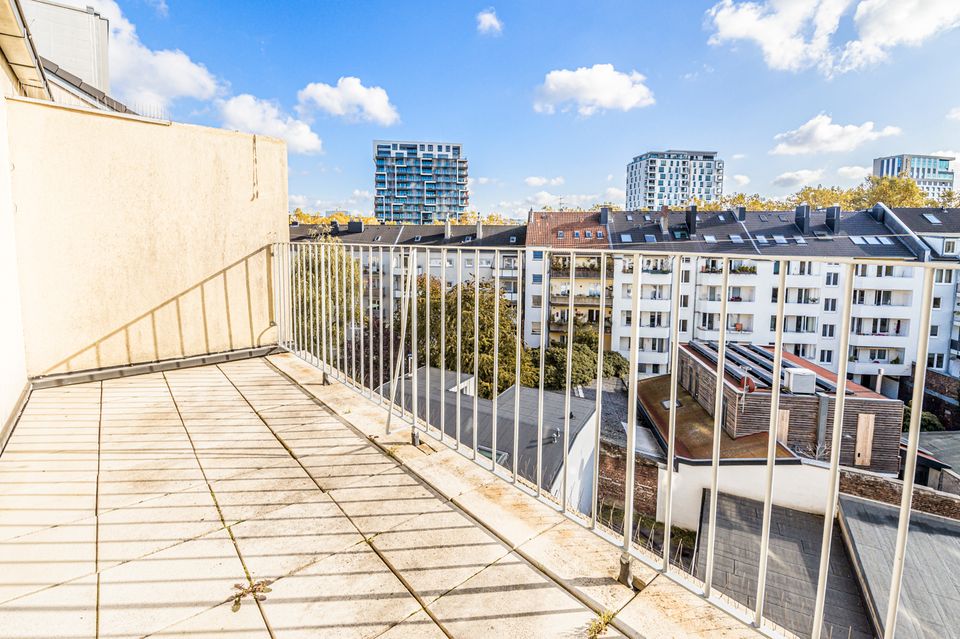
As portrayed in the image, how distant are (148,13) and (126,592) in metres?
19.6

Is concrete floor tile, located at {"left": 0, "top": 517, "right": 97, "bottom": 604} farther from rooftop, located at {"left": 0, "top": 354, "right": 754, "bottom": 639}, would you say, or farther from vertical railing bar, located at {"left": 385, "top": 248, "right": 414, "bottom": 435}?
vertical railing bar, located at {"left": 385, "top": 248, "right": 414, "bottom": 435}

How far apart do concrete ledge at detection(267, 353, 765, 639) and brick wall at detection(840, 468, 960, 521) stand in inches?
480

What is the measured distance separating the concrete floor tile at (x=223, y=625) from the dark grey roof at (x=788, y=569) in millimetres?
6144

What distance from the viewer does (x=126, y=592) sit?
1.55 m

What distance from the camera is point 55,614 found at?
1458 millimetres

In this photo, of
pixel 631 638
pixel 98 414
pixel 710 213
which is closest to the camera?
pixel 631 638

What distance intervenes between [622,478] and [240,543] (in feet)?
41.5

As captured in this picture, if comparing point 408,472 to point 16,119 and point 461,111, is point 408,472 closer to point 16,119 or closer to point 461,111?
point 16,119

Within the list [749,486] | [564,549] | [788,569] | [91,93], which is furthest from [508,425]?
[91,93]

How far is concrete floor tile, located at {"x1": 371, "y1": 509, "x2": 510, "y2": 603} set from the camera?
1638 mm

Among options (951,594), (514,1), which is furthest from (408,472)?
(514,1)

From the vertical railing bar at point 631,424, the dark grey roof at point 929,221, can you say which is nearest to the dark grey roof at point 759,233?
the dark grey roof at point 929,221

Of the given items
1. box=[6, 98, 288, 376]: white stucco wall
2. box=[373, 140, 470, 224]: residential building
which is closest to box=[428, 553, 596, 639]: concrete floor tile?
box=[6, 98, 288, 376]: white stucco wall

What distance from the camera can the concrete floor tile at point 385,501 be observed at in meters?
1.99
